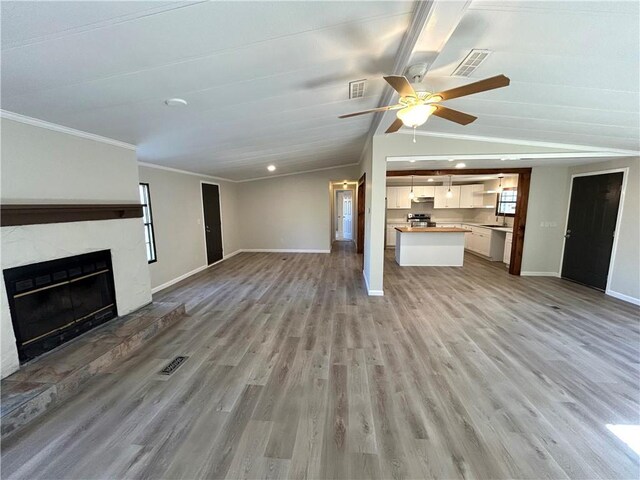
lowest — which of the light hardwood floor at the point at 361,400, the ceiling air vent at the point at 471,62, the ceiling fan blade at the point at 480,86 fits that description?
the light hardwood floor at the point at 361,400

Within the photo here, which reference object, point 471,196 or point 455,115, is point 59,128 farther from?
point 471,196

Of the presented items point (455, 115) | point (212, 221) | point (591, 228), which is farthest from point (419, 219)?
point (455, 115)

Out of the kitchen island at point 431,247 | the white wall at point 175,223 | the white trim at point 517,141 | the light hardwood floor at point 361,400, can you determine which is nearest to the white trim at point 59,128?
the white wall at point 175,223

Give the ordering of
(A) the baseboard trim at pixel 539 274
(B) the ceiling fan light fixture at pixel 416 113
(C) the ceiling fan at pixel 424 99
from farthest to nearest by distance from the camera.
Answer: (A) the baseboard trim at pixel 539 274 < (B) the ceiling fan light fixture at pixel 416 113 < (C) the ceiling fan at pixel 424 99

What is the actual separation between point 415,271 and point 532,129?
3466 mm

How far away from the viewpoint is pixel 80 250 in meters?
2.87

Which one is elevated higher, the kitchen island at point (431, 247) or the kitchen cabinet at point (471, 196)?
the kitchen cabinet at point (471, 196)

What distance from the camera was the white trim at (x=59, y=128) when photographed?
223 cm

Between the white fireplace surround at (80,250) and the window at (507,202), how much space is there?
27.8 ft

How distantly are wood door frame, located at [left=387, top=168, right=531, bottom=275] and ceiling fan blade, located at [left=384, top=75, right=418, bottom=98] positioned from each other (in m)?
4.24

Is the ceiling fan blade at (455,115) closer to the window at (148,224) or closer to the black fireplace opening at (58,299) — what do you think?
the black fireplace opening at (58,299)

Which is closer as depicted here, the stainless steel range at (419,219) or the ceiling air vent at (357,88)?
the ceiling air vent at (357,88)

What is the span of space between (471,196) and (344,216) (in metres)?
4.99

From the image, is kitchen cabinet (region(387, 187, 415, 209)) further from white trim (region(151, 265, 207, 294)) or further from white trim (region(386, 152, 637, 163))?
white trim (region(151, 265, 207, 294))
